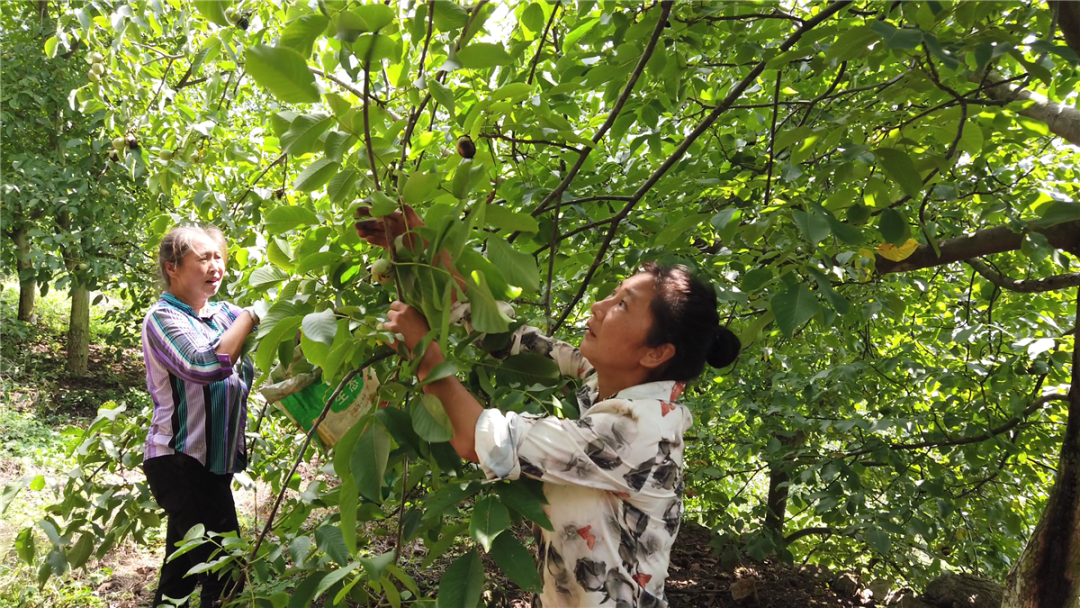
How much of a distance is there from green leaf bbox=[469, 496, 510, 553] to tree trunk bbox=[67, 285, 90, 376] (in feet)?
28.4

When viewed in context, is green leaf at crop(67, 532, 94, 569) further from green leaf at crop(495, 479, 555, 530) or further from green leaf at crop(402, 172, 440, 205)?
green leaf at crop(402, 172, 440, 205)

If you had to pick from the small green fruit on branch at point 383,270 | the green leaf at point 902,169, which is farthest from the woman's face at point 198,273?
the green leaf at point 902,169

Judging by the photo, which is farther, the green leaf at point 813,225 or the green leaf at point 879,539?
the green leaf at point 879,539

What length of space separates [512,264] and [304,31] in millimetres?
469

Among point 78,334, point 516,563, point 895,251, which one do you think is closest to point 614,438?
point 516,563

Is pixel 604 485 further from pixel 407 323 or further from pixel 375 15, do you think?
pixel 375 15

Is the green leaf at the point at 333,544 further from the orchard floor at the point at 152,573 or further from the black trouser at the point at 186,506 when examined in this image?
the black trouser at the point at 186,506

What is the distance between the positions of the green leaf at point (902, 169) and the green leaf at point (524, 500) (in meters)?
0.91

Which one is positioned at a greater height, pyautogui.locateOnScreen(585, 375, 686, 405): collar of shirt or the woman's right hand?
the woman's right hand

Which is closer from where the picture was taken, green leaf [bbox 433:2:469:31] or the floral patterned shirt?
green leaf [bbox 433:2:469:31]

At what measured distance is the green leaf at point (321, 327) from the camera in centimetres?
95

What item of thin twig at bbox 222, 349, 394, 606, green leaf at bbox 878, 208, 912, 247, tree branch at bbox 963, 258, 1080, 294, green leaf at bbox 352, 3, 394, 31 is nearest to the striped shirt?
thin twig at bbox 222, 349, 394, 606

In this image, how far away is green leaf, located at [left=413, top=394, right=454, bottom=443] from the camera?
3.32 ft

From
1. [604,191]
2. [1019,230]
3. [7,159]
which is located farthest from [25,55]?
[1019,230]
